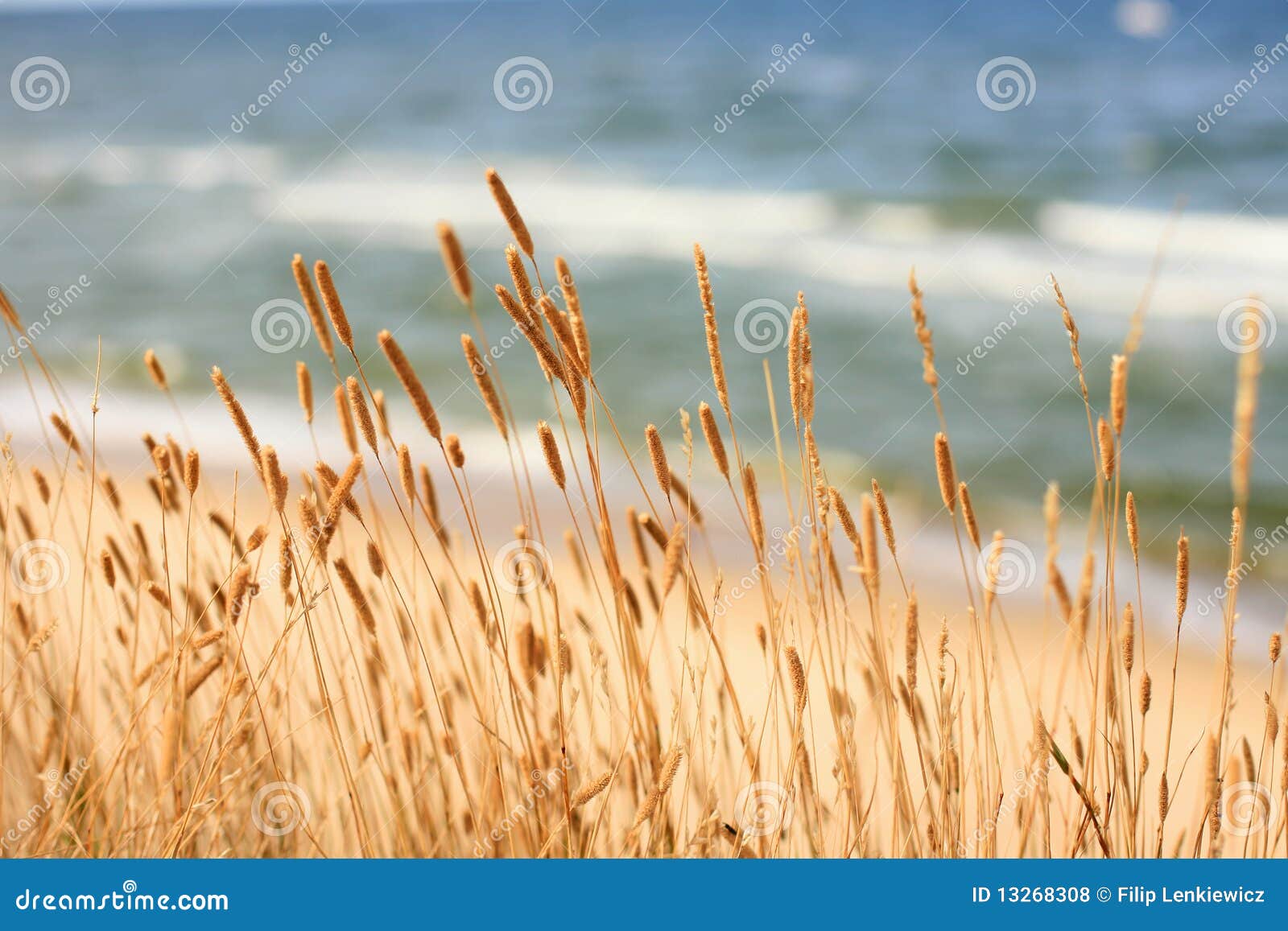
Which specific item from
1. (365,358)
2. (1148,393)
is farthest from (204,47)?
(1148,393)

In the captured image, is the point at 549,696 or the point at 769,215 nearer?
the point at 549,696

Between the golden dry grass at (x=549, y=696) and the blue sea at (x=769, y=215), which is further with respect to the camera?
the blue sea at (x=769, y=215)

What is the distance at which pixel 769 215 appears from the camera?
7.84m

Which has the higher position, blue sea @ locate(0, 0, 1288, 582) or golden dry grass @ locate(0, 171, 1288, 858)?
blue sea @ locate(0, 0, 1288, 582)

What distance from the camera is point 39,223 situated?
7.71 m

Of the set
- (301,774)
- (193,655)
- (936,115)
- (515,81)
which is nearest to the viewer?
(193,655)

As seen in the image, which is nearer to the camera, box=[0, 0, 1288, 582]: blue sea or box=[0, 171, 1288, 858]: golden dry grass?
box=[0, 171, 1288, 858]: golden dry grass

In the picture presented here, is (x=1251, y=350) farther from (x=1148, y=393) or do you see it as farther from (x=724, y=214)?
(x=724, y=214)

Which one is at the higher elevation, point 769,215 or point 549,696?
point 769,215

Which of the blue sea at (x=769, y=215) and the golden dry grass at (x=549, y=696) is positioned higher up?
the blue sea at (x=769, y=215)

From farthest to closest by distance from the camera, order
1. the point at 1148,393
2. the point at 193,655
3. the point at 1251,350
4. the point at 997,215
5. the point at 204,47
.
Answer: the point at 204,47
the point at 997,215
the point at 1148,393
the point at 193,655
the point at 1251,350

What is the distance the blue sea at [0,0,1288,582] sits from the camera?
501 centimetres

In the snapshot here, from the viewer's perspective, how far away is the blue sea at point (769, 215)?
5012 mm

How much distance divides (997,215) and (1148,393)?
3033mm
